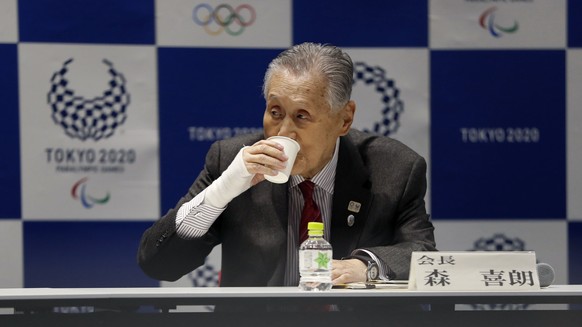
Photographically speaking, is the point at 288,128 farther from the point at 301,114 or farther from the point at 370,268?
the point at 370,268

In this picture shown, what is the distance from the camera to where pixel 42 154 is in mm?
3707

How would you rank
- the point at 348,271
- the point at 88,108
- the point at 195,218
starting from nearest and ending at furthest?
1. the point at 348,271
2. the point at 195,218
3. the point at 88,108

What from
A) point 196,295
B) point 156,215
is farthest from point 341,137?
point 156,215

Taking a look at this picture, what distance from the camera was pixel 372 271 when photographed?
221 cm

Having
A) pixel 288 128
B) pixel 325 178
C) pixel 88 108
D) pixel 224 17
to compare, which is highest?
pixel 224 17

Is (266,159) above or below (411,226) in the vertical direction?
above

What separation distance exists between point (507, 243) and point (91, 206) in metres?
1.85

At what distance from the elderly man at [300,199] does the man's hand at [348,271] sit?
58mm

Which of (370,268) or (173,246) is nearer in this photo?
(370,268)

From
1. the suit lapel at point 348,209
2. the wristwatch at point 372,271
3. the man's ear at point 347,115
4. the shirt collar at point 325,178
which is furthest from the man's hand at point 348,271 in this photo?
the man's ear at point 347,115

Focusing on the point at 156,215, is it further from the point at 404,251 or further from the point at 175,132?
the point at 404,251

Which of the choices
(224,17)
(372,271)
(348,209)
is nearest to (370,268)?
(372,271)

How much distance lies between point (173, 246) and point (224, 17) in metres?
1.61

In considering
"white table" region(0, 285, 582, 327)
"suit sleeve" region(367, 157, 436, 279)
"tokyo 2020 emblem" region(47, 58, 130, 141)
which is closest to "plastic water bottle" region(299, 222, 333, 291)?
"white table" region(0, 285, 582, 327)
